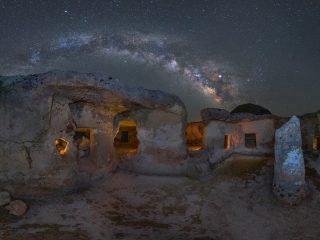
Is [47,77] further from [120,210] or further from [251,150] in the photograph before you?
[251,150]

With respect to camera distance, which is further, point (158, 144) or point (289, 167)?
point (158, 144)

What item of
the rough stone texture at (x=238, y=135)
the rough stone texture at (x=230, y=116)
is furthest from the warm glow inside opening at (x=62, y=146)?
the rough stone texture at (x=230, y=116)

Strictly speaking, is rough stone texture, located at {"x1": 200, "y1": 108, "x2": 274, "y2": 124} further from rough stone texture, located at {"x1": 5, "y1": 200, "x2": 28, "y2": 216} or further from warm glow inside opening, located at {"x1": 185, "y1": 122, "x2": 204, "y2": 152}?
rough stone texture, located at {"x1": 5, "y1": 200, "x2": 28, "y2": 216}

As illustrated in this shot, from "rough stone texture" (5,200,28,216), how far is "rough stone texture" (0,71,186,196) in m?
0.85

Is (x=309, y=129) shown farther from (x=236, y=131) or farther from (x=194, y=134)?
(x=194, y=134)

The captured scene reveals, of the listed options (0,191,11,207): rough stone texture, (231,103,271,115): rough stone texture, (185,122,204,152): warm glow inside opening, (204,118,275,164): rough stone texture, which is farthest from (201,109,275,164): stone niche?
(0,191,11,207): rough stone texture

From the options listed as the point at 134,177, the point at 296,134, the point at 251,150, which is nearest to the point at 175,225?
the point at 134,177

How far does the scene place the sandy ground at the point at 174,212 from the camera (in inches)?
410

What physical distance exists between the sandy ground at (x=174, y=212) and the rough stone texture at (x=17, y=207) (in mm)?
238

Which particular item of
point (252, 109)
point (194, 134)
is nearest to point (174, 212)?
point (194, 134)

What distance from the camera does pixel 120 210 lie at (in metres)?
12.3

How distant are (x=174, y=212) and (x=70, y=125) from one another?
5.88 meters

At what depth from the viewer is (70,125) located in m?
13.6

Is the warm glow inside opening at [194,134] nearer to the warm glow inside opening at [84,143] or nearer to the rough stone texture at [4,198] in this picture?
the warm glow inside opening at [84,143]
